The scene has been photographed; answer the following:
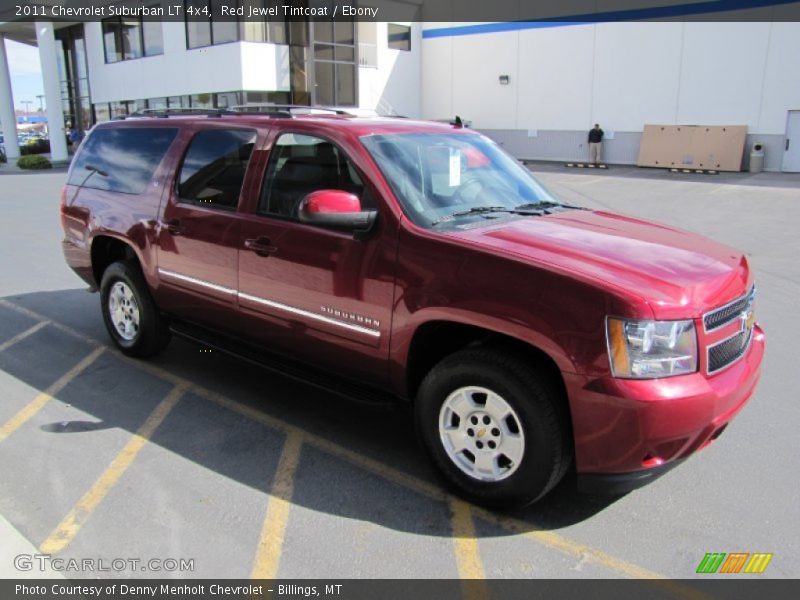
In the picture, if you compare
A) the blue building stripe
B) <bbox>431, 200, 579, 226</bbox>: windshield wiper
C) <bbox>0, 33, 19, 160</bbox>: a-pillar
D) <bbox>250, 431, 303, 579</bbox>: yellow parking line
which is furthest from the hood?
<bbox>0, 33, 19, 160</bbox>: a-pillar

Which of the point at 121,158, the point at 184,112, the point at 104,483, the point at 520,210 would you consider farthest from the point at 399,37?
the point at 104,483

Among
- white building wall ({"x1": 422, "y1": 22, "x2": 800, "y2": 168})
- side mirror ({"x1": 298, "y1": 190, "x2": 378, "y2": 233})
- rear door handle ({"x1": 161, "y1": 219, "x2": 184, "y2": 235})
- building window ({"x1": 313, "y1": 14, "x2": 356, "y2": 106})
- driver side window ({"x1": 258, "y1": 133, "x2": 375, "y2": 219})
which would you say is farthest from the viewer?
building window ({"x1": 313, "y1": 14, "x2": 356, "y2": 106})

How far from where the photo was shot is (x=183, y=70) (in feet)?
91.6

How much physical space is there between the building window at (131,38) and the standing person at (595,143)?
1917 cm

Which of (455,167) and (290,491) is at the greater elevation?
(455,167)

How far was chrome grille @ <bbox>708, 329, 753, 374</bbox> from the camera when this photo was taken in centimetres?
297

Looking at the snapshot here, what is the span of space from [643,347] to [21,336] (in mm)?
5626

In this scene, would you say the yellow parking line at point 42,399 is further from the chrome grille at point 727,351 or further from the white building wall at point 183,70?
the white building wall at point 183,70

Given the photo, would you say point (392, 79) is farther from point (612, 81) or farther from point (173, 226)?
point (173, 226)

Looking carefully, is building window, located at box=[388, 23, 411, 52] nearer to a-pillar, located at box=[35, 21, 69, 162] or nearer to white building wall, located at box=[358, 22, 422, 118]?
white building wall, located at box=[358, 22, 422, 118]

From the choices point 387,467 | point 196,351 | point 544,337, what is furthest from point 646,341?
point 196,351

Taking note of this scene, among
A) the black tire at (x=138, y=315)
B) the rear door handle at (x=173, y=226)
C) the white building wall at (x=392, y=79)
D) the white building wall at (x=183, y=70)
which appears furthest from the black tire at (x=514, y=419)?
the white building wall at (x=392, y=79)

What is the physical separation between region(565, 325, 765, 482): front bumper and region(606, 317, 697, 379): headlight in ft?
0.15

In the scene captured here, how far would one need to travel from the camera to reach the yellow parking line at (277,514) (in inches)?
114
